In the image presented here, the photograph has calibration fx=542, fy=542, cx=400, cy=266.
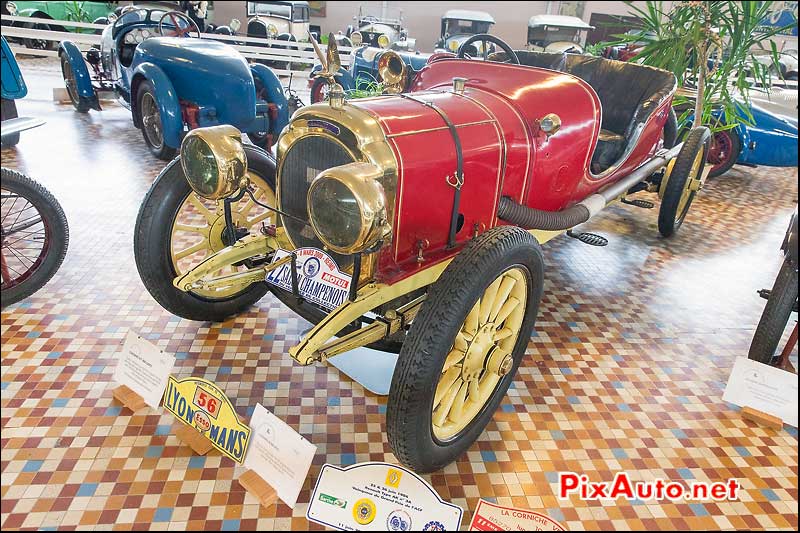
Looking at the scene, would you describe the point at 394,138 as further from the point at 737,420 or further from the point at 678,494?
the point at 737,420

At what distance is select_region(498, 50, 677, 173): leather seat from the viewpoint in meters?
3.42

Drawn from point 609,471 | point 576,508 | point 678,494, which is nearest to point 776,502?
point 678,494

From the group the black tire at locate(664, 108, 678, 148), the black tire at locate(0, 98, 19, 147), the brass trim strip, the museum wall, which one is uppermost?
the museum wall

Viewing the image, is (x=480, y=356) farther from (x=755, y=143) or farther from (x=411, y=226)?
(x=755, y=143)

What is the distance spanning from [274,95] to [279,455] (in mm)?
4399

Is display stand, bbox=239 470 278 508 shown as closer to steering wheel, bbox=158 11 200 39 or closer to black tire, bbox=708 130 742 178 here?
steering wheel, bbox=158 11 200 39

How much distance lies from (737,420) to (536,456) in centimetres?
87

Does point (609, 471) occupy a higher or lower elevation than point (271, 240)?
lower

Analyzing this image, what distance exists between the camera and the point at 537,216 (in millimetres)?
2301

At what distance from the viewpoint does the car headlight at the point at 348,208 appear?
4.79ft

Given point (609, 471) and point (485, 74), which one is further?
point (485, 74)

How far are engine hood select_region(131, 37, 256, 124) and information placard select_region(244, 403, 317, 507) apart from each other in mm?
3776

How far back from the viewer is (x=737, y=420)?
6.86 feet

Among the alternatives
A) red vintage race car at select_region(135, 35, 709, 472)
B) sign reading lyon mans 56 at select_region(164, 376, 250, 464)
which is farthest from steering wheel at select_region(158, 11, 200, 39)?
sign reading lyon mans 56 at select_region(164, 376, 250, 464)
